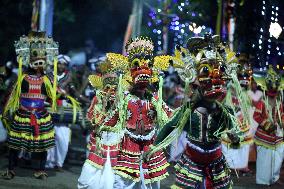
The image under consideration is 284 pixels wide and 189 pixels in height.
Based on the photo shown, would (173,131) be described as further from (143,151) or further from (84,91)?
(84,91)

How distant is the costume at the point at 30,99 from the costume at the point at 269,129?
3.71m

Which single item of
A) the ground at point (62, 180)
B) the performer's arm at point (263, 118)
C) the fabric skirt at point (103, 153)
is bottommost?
the ground at point (62, 180)

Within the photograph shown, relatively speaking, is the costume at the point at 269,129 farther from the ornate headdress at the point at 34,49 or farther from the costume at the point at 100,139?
the ornate headdress at the point at 34,49

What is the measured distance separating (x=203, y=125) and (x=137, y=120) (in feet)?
3.88

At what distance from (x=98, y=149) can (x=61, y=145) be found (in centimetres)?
316

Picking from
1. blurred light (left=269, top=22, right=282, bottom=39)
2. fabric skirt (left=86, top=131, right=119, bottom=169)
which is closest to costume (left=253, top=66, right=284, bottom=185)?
blurred light (left=269, top=22, right=282, bottom=39)

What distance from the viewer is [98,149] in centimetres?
873

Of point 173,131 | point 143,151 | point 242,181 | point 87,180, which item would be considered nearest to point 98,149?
point 87,180

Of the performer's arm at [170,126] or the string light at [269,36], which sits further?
the string light at [269,36]

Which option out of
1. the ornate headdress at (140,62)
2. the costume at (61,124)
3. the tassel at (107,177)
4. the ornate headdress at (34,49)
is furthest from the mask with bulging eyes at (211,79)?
the costume at (61,124)

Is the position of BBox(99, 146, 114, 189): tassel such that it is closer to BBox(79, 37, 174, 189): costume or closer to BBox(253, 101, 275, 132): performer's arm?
BBox(79, 37, 174, 189): costume

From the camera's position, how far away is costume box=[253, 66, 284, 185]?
35.2 ft

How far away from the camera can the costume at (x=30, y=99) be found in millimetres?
10156

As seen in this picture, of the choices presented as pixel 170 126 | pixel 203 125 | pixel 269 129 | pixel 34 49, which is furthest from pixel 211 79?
A: pixel 269 129
